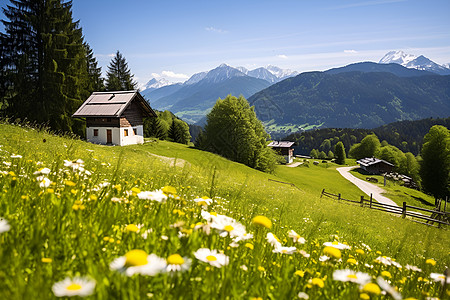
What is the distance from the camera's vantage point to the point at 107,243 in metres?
1.94

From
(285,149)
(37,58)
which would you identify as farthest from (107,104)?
(285,149)

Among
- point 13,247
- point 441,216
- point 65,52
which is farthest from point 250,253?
point 65,52

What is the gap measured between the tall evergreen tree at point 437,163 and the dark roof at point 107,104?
60.8 metres

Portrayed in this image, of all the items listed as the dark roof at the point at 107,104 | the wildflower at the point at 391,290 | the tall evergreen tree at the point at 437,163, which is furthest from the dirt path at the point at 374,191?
the wildflower at the point at 391,290

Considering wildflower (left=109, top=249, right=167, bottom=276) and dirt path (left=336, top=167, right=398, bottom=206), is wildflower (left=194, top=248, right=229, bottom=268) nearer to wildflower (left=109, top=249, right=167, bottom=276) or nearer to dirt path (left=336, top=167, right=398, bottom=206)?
wildflower (left=109, top=249, right=167, bottom=276)

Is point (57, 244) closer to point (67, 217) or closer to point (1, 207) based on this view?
point (67, 217)

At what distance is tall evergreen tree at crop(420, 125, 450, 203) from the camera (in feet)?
179

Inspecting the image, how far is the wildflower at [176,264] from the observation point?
1.33 metres

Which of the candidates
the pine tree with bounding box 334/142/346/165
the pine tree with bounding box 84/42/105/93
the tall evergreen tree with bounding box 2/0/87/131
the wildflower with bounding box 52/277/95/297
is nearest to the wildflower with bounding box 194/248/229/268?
the wildflower with bounding box 52/277/95/297

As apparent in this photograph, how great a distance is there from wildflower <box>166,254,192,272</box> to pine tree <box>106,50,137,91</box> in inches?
2511

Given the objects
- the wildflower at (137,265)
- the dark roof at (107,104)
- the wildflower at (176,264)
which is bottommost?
the wildflower at (176,264)

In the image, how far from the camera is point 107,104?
37812 mm

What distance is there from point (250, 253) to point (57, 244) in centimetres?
168

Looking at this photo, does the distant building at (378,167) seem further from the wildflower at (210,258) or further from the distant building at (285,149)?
the wildflower at (210,258)
